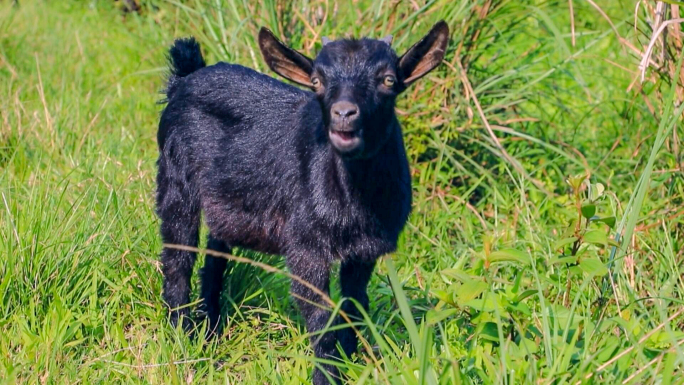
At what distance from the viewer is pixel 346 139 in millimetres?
3773

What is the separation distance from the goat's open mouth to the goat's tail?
1569mm

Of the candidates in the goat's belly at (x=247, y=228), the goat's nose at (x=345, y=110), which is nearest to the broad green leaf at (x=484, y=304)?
the goat's nose at (x=345, y=110)

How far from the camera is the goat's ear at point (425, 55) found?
4.00 m

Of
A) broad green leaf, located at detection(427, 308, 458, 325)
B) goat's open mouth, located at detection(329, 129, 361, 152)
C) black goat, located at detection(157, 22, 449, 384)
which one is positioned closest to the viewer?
broad green leaf, located at detection(427, 308, 458, 325)

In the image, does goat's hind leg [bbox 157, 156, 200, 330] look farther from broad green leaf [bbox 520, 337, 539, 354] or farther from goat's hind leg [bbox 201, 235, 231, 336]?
broad green leaf [bbox 520, 337, 539, 354]

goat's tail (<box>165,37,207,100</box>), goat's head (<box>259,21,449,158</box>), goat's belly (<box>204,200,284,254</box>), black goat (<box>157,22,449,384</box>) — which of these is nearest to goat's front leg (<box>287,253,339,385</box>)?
black goat (<box>157,22,449,384</box>)

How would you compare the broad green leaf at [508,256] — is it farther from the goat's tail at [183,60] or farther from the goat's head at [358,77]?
the goat's tail at [183,60]

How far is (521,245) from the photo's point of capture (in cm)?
542

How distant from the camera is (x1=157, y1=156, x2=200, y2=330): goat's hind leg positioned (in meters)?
4.71

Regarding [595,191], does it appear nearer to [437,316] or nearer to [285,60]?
[437,316]

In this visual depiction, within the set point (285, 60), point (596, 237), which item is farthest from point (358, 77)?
point (596, 237)

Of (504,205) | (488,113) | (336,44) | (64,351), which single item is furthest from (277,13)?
(64,351)

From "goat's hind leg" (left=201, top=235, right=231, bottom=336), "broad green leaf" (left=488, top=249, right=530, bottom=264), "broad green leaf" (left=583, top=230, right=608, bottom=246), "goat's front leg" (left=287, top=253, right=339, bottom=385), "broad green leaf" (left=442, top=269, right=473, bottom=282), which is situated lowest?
"goat's hind leg" (left=201, top=235, right=231, bottom=336)

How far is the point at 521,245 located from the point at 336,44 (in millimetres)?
1951
